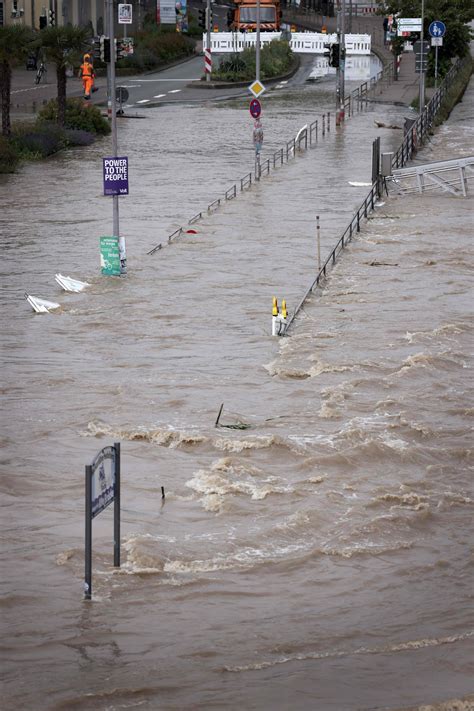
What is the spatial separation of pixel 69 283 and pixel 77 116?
2742 centimetres

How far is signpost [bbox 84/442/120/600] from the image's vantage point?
13.4 metres

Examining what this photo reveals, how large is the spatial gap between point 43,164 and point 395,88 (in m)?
27.5

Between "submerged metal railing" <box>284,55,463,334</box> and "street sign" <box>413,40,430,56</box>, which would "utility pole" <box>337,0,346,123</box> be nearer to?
"street sign" <box>413,40,430,56</box>

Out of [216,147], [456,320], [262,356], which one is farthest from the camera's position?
[216,147]

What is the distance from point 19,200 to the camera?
41.4 m

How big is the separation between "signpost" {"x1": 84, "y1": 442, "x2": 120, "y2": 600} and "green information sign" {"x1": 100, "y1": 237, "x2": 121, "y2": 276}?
15.7 meters

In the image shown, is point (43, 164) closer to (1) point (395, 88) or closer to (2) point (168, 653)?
(1) point (395, 88)

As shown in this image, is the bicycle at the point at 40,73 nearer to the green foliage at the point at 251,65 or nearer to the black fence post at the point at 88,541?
the green foliage at the point at 251,65

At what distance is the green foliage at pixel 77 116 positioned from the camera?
55062mm

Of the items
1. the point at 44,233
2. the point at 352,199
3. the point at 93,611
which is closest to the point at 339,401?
the point at 93,611

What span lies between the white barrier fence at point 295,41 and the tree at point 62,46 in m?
29.1

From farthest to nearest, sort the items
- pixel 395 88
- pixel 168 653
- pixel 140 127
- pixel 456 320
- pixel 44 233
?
pixel 395 88 → pixel 140 127 → pixel 44 233 → pixel 456 320 → pixel 168 653

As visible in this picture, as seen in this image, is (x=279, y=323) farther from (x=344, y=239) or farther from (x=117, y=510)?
(x=117, y=510)

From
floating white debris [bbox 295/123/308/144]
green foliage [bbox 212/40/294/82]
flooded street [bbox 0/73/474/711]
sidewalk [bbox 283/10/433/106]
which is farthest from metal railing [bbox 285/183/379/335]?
green foliage [bbox 212/40/294/82]
